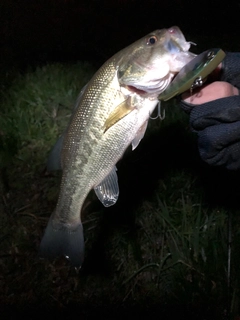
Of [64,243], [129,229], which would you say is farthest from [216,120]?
[129,229]

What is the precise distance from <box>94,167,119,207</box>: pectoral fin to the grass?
5.02 feet

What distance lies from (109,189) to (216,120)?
2.14 feet

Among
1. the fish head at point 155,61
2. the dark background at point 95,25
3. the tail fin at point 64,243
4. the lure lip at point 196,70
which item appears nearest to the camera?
the lure lip at point 196,70

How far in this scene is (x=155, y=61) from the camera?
1935mm

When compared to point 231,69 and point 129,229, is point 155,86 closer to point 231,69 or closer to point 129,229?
point 231,69

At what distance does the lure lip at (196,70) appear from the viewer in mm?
1764

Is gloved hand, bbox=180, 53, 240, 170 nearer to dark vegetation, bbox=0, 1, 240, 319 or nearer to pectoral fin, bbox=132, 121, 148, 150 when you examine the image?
pectoral fin, bbox=132, 121, 148, 150

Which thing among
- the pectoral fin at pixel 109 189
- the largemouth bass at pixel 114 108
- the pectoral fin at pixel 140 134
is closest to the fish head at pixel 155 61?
the largemouth bass at pixel 114 108

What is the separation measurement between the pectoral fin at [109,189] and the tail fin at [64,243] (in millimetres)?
264

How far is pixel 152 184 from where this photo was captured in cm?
392

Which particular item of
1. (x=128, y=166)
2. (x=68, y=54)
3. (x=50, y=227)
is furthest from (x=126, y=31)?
(x=50, y=227)

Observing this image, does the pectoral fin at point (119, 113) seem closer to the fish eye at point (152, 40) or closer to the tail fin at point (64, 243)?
the fish eye at point (152, 40)

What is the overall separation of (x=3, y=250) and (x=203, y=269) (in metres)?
1.76

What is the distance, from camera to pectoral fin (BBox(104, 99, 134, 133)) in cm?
193
